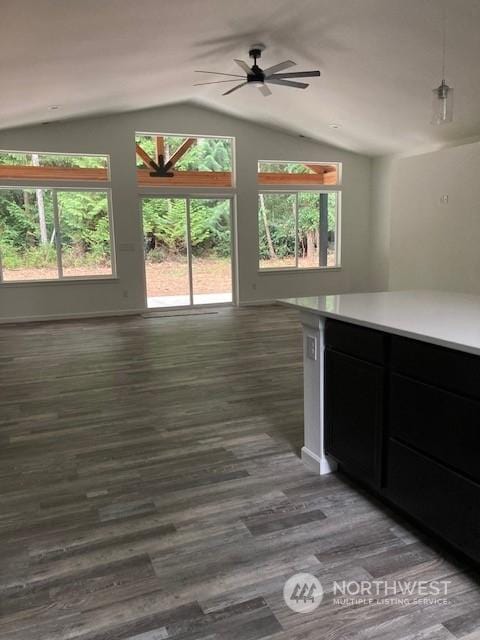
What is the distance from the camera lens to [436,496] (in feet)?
6.50

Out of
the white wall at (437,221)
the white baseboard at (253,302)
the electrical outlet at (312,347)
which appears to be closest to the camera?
the electrical outlet at (312,347)

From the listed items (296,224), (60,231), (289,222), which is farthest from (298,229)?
(60,231)

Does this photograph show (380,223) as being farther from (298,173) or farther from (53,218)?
(53,218)

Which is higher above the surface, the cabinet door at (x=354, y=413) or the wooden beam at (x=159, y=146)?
the wooden beam at (x=159, y=146)

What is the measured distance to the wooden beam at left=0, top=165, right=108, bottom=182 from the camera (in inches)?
309

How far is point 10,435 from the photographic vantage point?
340 centimetres

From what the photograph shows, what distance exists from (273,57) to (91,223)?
3.99 m

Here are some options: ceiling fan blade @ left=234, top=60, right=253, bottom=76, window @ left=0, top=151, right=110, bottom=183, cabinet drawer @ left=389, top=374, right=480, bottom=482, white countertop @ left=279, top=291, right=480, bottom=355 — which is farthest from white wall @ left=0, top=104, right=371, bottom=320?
cabinet drawer @ left=389, top=374, right=480, bottom=482

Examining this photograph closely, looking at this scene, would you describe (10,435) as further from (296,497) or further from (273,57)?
(273,57)

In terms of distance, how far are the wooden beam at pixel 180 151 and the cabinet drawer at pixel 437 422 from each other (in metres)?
7.47

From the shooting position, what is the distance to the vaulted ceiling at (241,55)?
417cm

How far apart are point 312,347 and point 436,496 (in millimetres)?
994

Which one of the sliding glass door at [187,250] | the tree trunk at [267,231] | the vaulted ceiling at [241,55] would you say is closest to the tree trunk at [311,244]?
the tree trunk at [267,231]

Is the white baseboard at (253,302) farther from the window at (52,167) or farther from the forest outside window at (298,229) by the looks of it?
the window at (52,167)
